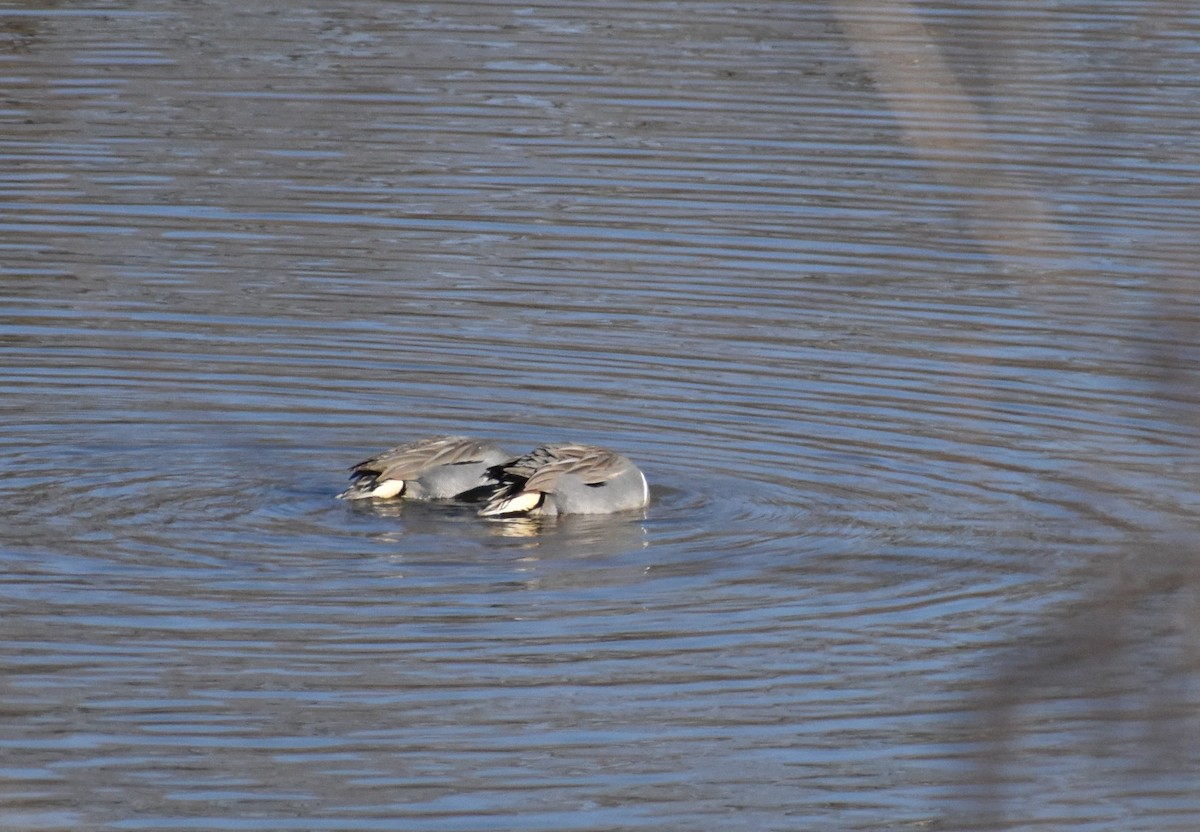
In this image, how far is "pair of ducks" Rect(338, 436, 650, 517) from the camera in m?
10.8

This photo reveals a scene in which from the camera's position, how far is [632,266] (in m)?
15.6

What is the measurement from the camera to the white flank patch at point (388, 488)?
35.4 feet

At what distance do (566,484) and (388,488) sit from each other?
85 centimetres

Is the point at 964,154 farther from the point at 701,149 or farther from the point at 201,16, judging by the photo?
the point at 201,16

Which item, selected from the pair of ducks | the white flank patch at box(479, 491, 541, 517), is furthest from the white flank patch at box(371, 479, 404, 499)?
the white flank patch at box(479, 491, 541, 517)

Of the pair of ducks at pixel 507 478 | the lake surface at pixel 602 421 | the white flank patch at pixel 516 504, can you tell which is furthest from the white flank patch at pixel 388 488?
the white flank patch at pixel 516 504

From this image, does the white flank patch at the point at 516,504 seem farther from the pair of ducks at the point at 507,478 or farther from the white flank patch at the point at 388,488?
A: the white flank patch at the point at 388,488

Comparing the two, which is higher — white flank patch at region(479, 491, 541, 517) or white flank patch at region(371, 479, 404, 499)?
white flank patch at region(371, 479, 404, 499)

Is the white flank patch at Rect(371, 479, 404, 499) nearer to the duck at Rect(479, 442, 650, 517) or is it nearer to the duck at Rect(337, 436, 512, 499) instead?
the duck at Rect(337, 436, 512, 499)

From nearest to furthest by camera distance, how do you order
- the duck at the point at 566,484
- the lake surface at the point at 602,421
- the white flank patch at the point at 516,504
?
the lake surface at the point at 602,421
the duck at the point at 566,484
the white flank patch at the point at 516,504

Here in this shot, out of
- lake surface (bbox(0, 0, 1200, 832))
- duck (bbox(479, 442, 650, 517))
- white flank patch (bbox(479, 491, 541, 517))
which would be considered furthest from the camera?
white flank patch (bbox(479, 491, 541, 517))

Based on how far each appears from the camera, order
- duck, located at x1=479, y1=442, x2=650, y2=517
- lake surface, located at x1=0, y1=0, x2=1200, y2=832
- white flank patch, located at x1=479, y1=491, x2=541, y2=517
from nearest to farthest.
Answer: lake surface, located at x1=0, y1=0, x2=1200, y2=832, duck, located at x1=479, y1=442, x2=650, y2=517, white flank patch, located at x1=479, y1=491, x2=541, y2=517

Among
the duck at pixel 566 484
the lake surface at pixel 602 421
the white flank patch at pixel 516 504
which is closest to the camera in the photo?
the lake surface at pixel 602 421

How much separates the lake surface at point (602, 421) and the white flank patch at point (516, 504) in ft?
0.25
